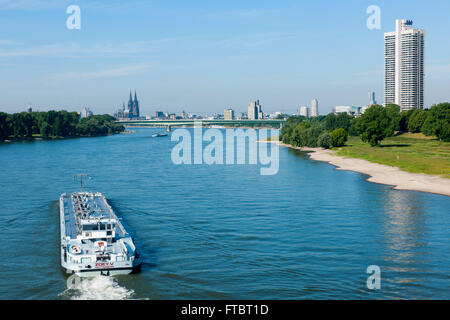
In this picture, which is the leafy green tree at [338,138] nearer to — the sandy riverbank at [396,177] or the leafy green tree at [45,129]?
the sandy riverbank at [396,177]

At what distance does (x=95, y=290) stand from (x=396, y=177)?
48.2 meters

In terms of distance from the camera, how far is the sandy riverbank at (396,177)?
5518cm

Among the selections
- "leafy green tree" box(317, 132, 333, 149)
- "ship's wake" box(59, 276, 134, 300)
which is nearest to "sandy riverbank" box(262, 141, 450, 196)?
"leafy green tree" box(317, 132, 333, 149)

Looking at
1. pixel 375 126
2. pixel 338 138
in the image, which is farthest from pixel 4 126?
pixel 375 126

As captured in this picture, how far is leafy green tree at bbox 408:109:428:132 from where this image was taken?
14725 cm

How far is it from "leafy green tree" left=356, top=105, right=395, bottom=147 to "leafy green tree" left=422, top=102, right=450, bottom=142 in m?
12.9

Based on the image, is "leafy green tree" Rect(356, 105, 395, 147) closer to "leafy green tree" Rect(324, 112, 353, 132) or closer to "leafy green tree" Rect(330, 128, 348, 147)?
"leafy green tree" Rect(330, 128, 348, 147)

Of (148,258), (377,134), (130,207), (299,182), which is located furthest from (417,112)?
(148,258)

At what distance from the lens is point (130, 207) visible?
45.5m

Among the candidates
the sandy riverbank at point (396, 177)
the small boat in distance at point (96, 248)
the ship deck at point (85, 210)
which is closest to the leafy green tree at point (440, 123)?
the sandy riverbank at point (396, 177)

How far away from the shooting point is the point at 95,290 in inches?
989

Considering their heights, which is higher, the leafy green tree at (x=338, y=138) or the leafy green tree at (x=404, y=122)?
the leafy green tree at (x=404, y=122)

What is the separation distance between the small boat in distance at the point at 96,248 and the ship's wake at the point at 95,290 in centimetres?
49
